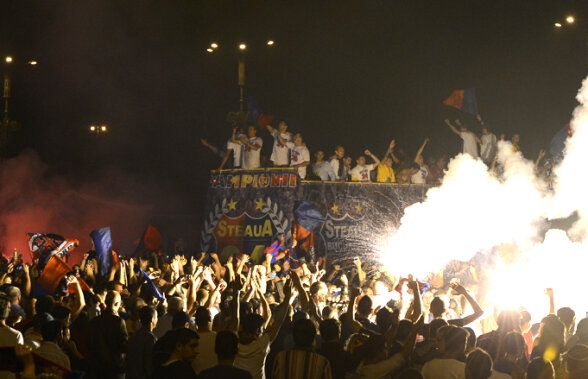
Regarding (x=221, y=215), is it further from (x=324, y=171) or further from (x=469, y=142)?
(x=469, y=142)

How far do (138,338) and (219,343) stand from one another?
1435 mm

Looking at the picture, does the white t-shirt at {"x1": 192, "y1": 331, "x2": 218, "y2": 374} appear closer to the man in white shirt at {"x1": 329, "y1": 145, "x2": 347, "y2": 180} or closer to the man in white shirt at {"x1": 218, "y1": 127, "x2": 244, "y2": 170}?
the man in white shirt at {"x1": 218, "y1": 127, "x2": 244, "y2": 170}

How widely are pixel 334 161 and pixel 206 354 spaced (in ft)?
35.5

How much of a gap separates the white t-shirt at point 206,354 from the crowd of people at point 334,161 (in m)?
9.82

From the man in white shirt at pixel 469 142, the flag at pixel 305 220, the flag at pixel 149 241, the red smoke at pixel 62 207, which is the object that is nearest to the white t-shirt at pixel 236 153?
the flag at pixel 305 220

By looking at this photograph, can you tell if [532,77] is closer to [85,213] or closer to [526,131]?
[526,131]

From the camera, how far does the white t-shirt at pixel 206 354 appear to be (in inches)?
214

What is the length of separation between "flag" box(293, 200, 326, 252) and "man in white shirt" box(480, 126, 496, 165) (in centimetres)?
408

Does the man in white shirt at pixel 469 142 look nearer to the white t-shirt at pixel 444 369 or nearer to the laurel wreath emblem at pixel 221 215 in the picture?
the laurel wreath emblem at pixel 221 215

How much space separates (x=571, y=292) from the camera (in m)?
10.3

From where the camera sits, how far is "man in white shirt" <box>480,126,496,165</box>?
1627 cm

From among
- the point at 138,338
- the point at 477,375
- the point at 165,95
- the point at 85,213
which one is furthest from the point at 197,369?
the point at 165,95

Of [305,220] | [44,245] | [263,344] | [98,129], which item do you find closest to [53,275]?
[44,245]

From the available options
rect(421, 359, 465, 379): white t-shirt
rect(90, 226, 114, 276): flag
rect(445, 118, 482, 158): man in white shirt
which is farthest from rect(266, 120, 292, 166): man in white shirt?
rect(421, 359, 465, 379): white t-shirt
